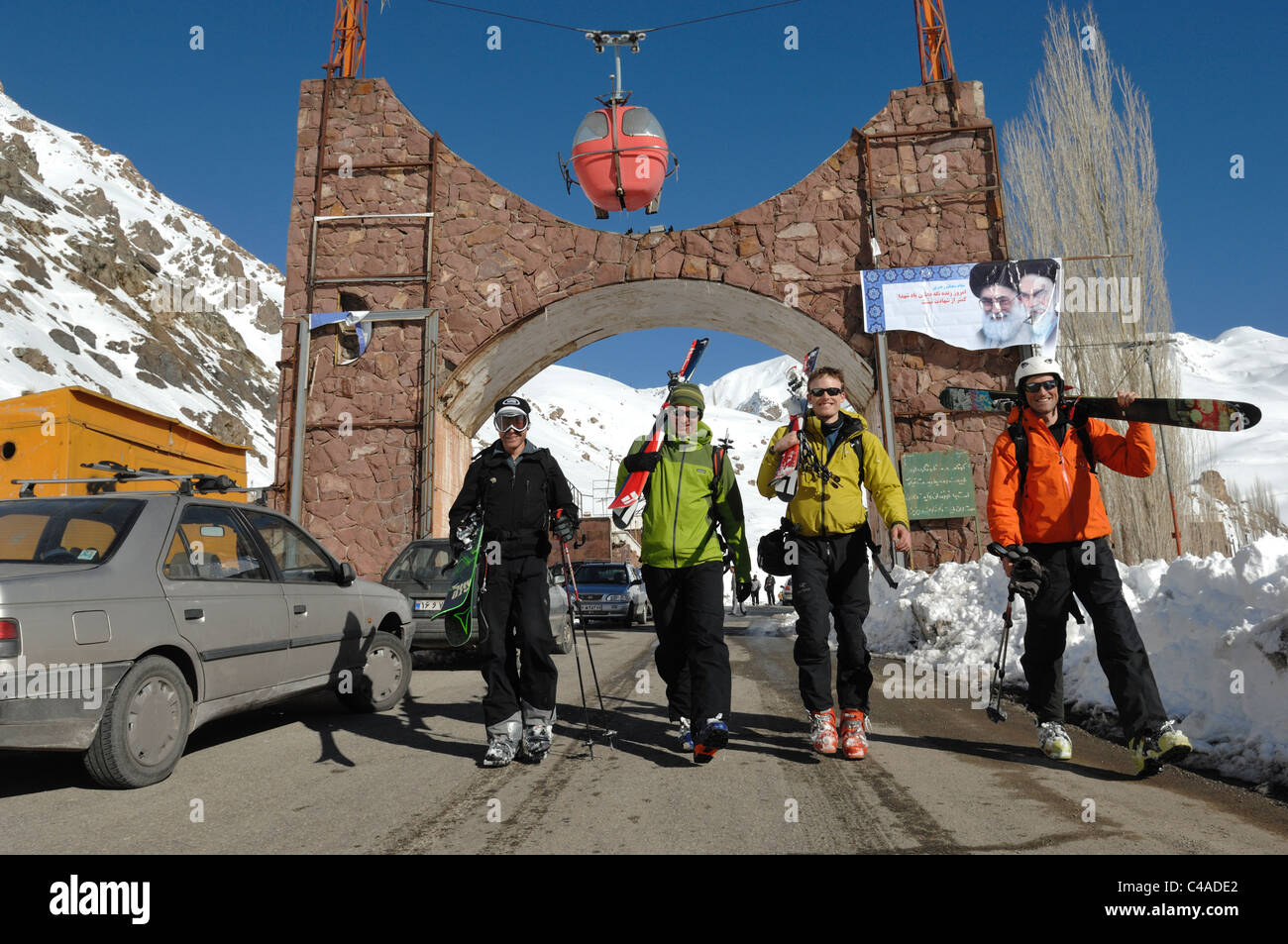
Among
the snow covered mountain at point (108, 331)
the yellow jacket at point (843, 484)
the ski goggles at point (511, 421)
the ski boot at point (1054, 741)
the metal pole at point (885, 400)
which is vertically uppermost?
the snow covered mountain at point (108, 331)

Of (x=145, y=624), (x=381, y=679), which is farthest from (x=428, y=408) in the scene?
(x=145, y=624)

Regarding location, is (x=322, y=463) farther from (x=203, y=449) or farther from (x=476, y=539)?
(x=476, y=539)

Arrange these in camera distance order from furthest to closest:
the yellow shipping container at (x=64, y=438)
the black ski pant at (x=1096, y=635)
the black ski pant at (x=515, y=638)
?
1. the yellow shipping container at (x=64, y=438)
2. the black ski pant at (x=515, y=638)
3. the black ski pant at (x=1096, y=635)

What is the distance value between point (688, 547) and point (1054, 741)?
221 cm

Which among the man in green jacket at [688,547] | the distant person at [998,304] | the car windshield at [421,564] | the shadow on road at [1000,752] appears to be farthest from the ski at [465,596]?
the distant person at [998,304]

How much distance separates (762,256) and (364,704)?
1107 cm

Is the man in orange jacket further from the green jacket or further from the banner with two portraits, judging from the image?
the banner with two portraits

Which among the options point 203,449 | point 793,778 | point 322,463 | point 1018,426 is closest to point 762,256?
point 322,463

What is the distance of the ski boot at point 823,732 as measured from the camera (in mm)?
4516

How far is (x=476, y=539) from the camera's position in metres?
4.91

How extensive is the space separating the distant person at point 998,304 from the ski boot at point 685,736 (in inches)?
439

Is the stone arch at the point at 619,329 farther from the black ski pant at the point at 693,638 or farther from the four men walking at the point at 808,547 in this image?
the black ski pant at the point at 693,638

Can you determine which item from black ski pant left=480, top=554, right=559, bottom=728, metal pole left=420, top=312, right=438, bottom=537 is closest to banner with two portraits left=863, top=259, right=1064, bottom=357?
metal pole left=420, top=312, right=438, bottom=537

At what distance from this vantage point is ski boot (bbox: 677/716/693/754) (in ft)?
15.7
